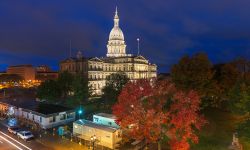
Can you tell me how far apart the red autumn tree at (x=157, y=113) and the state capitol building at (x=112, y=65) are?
5465 centimetres

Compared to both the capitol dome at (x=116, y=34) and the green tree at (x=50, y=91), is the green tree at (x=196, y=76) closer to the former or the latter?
the green tree at (x=50, y=91)

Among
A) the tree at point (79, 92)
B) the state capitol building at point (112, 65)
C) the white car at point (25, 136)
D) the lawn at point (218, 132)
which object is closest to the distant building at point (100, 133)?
the white car at point (25, 136)

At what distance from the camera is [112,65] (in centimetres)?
12162

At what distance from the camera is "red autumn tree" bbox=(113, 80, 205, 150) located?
98.9 ft

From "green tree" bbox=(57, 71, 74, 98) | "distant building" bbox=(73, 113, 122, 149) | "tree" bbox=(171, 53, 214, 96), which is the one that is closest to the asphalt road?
"distant building" bbox=(73, 113, 122, 149)

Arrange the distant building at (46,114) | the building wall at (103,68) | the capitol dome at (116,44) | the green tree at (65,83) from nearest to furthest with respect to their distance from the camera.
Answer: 1. the distant building at (46,114)
2. the green tree at (65,83)
3. the building wall at (103,68)
4. the capitol dome at (116,44)

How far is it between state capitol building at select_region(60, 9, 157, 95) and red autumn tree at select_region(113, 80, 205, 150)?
54.7 meters

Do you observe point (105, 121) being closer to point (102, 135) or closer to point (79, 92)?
point (102, 135)

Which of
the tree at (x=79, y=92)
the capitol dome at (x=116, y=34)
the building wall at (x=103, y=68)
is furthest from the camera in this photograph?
the capitol dome at (x=116, y=34)

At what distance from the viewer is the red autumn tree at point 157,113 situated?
30.2m

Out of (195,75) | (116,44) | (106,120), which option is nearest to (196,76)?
(195,75)

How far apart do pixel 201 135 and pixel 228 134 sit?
175 inches

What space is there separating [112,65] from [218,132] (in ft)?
276

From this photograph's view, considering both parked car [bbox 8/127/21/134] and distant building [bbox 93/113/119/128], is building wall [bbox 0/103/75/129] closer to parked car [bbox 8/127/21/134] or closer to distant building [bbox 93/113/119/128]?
parked car [bbox 8/127/21/134]
